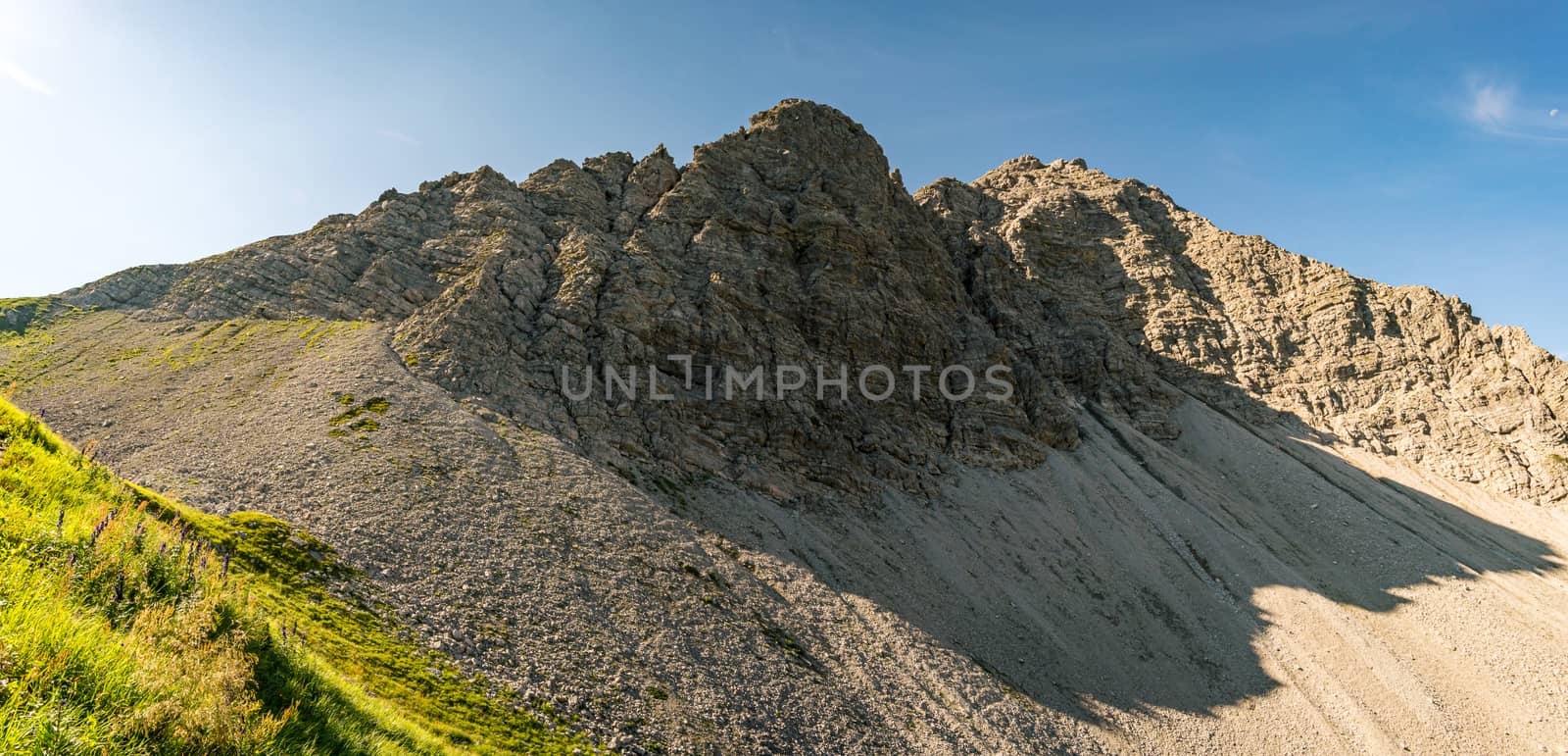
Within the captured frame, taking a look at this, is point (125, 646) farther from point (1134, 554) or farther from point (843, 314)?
point (843, 314)

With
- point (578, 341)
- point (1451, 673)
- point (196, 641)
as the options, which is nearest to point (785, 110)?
point (578, 341)

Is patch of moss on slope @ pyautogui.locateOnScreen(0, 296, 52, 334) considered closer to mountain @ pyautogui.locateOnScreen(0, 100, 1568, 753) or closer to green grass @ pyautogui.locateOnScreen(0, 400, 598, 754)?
mountain @ pyautogui.locateOnScreen(0, 100, 1568, 753)

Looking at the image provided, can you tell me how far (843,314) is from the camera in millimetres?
89562

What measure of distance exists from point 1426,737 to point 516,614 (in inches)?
2707

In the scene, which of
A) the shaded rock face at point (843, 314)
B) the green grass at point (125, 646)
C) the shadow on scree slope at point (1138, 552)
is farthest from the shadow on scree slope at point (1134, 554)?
the green grass at point (125, 646)

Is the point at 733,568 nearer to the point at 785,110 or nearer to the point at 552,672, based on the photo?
the point at 552,672

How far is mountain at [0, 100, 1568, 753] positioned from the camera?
41.6 metres

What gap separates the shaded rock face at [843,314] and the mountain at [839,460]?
0.58m

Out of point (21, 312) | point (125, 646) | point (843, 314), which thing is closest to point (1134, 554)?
point (843, 314)

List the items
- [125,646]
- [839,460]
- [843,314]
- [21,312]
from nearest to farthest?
[125,646], [21,312], [839,460], [843,314]

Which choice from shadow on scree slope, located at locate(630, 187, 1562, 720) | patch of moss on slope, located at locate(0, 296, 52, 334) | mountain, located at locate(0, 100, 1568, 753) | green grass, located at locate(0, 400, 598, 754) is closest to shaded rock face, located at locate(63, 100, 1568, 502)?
mountain, located at locate(0, 100, 1568, 753)

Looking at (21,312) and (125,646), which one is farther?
(21,312)

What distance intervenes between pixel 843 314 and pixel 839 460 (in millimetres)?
24583

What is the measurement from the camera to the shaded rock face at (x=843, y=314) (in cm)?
6969
